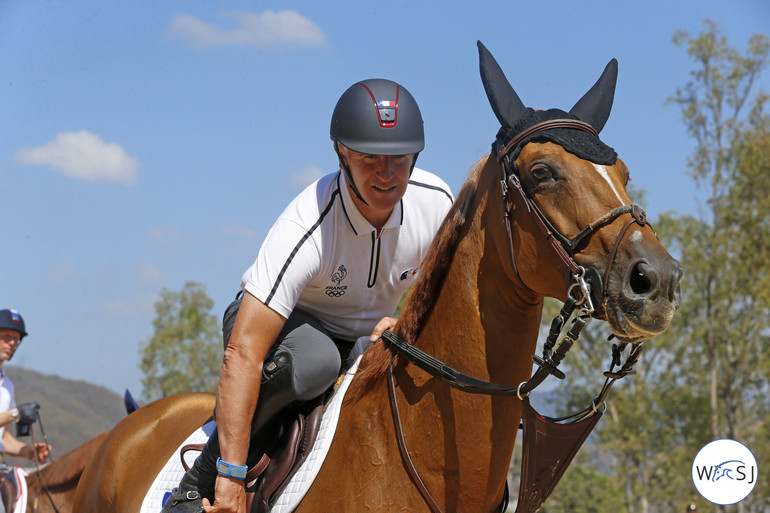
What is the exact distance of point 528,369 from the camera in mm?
3426

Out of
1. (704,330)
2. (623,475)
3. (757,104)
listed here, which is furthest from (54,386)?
(757,104)

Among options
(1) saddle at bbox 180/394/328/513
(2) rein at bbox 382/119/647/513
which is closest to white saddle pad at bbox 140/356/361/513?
(1) saddle at bbox 180/394/328/513

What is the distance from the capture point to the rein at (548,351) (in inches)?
114

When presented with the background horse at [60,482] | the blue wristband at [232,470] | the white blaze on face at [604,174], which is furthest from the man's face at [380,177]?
the background horse at [60,482]

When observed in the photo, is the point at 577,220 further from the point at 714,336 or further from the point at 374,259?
the point at 714,336

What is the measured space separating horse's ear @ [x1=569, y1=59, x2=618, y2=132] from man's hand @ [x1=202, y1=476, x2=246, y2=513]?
7.78ft

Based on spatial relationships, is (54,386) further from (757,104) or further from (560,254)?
(560,254)

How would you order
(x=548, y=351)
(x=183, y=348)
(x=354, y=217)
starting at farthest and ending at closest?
(x=183, y=348) → (x=354, y=217) → (x=548, y=351)

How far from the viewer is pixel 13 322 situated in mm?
9750

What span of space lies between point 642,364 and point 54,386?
4695cm

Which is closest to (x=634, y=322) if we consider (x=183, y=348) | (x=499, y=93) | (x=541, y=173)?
(x=541, y=173)

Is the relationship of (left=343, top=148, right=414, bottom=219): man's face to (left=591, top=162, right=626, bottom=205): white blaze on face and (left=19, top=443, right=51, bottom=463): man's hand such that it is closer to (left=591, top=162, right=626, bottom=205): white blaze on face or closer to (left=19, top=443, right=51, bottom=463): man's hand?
(left=591, top=162, right=626, bottom=205): white blaze on face

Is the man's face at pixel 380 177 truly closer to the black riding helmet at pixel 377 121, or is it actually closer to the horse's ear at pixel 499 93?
the black riding helmet at pixel 377 121

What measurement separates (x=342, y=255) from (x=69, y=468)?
5316 millimetres
